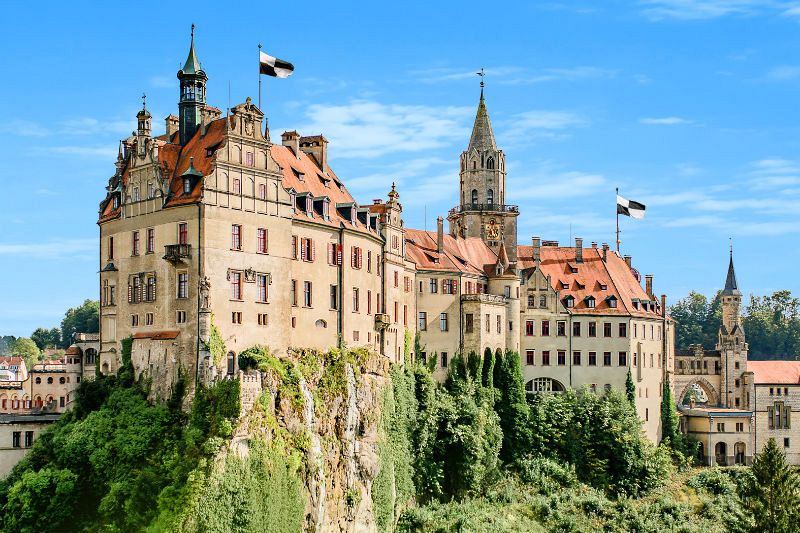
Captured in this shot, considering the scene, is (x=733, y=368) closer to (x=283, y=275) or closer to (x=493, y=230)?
(x=493, y=230)

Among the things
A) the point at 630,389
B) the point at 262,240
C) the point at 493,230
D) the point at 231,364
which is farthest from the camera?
the point at 493,230

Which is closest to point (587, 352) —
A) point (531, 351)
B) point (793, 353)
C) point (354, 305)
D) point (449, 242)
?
point (531, 351)

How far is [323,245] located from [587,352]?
1381 inches

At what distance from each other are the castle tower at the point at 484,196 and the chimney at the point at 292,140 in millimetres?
28359

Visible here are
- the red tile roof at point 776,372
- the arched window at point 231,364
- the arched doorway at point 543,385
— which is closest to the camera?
the arched window at point 231,364

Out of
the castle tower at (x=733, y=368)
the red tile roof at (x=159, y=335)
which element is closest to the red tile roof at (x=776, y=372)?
the castle tower at (x=733, y=368)

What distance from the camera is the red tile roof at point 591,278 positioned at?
4195 inches

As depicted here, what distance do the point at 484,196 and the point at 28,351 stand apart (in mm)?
80724

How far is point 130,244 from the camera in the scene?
7638 cm

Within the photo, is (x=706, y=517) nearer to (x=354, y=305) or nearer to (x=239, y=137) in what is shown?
(x=354, y=305)

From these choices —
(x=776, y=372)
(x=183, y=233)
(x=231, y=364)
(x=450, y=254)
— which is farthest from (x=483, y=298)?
(x=776, y=372)

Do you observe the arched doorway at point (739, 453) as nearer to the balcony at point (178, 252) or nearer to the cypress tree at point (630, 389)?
the cypress tree at point (630, 389)

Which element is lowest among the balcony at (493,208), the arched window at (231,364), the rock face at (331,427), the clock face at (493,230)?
the rock face at (331,427)

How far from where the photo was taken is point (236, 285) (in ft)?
236
